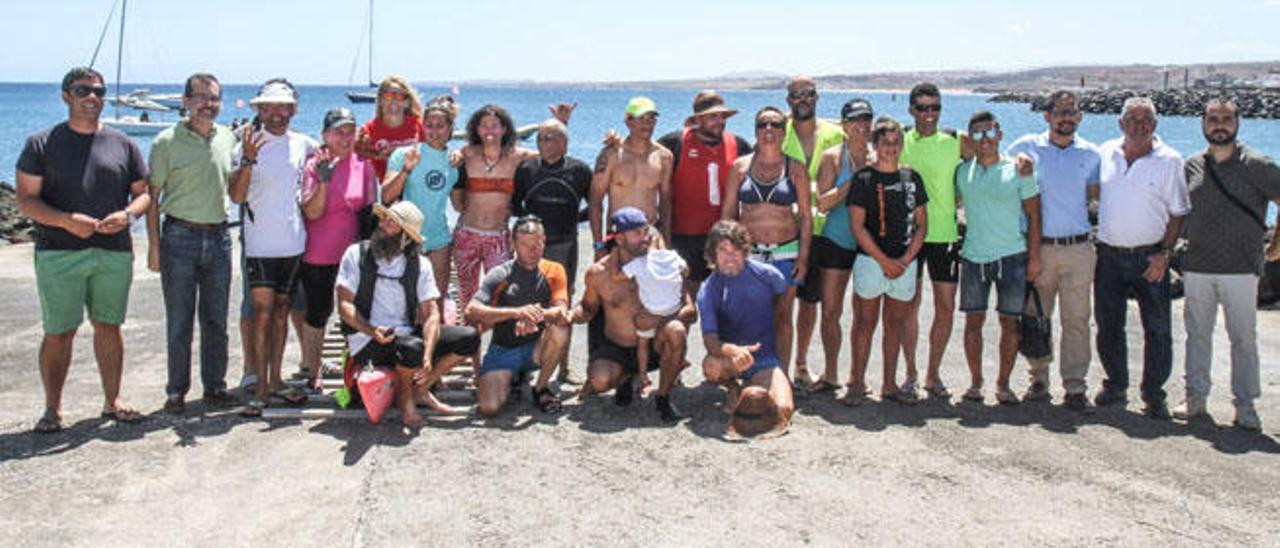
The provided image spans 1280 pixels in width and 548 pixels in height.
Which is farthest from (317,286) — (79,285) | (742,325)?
(742,325)

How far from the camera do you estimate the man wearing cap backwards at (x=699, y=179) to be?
7.43m

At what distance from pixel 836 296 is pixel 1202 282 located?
2337 millimetres

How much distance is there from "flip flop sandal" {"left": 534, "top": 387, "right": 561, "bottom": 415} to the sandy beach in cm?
10

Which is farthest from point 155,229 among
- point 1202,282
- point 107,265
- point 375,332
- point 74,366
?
point 1202,282

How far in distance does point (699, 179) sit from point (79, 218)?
3.94m

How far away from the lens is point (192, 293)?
6652 mm

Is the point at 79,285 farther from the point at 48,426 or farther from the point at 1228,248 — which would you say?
the point at 1228,248

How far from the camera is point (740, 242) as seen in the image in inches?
260

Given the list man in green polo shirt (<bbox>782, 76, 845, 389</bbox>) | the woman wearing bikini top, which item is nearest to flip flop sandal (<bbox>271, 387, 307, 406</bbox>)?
the woman wearing bikini top

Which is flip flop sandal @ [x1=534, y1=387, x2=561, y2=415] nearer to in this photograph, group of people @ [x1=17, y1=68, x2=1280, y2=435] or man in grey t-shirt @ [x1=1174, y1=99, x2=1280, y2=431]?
group of people @ [x1=17, y1=68, x2=1280, y2=435]

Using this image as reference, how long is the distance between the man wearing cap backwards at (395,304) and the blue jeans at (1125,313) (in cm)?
446

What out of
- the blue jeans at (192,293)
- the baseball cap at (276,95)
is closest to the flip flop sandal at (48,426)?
the blue jeans at (192,293)

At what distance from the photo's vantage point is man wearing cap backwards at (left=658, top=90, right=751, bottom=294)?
743 cm

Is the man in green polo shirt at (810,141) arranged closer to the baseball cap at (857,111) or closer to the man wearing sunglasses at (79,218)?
the baseball cap at (857,111)
